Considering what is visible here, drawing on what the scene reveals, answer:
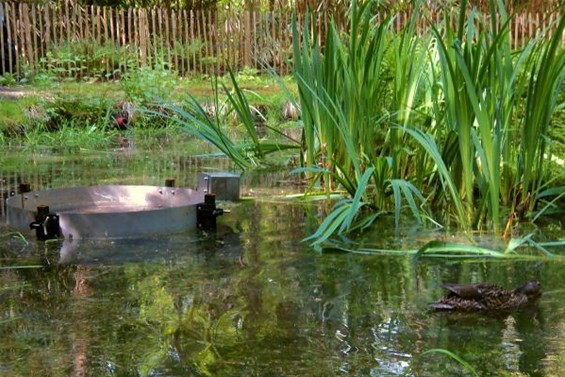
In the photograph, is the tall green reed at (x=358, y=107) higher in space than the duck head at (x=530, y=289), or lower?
higher

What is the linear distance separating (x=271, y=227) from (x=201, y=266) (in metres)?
0.73

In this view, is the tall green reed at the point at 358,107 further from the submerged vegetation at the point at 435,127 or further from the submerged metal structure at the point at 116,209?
the submerged metal structure at the point at 116,209

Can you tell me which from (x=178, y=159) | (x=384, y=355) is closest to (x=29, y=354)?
(x=384, y=355)

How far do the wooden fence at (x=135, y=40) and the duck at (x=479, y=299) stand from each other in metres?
11.6

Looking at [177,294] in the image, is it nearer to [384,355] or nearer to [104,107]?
[384,355]

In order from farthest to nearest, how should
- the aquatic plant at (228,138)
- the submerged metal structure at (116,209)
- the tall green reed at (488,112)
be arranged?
the aquatic plant at (228,138) < the submerged metal structure at (116,209) < the tall green reed at (488,112)

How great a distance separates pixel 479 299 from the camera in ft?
8.20

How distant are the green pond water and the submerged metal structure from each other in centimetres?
8

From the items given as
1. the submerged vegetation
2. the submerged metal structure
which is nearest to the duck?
the submerged vegetation

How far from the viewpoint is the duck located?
249 centimetres

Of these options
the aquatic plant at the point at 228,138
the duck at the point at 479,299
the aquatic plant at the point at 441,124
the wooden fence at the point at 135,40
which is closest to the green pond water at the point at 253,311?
the duck at the point at 479,299

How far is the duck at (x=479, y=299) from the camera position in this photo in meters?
2.49

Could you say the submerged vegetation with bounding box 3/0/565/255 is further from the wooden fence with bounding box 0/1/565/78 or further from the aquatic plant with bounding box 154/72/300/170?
the wooden fence with bounding box 0/1/565/78

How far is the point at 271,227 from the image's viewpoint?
3799 mm
